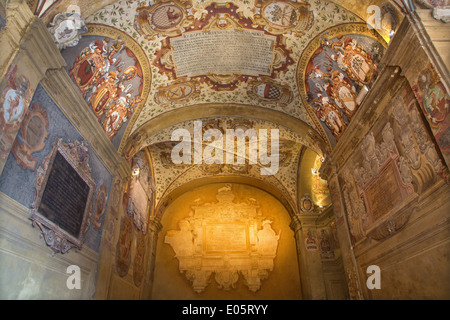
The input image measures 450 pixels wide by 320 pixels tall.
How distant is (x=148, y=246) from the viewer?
37.7 feet

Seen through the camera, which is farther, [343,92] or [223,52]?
[223,52]

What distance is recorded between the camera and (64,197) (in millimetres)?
5465

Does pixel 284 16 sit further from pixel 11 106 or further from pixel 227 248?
pixel 227 248

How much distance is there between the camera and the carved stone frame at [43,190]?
4688mm

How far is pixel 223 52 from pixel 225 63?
13.7 inches

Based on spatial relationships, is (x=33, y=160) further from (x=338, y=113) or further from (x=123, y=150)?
(x=338, y=113)

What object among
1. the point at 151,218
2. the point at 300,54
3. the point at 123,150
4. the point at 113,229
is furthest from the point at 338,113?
the point at 151,218

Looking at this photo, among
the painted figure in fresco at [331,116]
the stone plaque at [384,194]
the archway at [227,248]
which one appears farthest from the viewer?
the archway at [227,248]

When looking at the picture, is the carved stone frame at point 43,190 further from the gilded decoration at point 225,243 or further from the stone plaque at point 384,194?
the gilded decoration at point 225,243

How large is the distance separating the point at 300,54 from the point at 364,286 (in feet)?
16.8

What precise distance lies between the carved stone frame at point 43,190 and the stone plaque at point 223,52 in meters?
3.06

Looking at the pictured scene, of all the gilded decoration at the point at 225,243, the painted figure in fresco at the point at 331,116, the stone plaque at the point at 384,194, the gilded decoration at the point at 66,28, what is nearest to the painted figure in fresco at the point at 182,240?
the gilded decoration at the point at 225,243

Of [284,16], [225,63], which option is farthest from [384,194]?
[225,63]

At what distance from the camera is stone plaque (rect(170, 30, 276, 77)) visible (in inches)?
269
